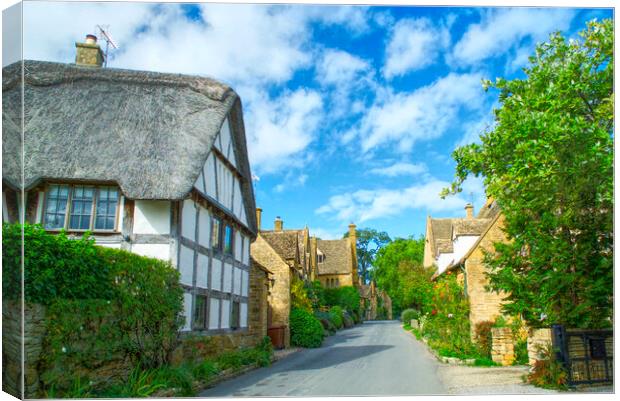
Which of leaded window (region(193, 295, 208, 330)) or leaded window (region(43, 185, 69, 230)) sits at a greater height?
leaded window (region(43, 185, 69, 230))

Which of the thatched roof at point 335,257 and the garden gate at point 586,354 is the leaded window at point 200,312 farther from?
the thatched roof at point 335,257

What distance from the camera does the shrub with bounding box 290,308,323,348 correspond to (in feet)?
70.8

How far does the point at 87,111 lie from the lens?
991 cm

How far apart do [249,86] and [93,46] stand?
2.83m

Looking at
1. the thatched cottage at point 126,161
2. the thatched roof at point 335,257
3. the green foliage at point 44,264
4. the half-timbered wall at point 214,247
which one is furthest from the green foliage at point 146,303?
the thatched roof at point 335,257

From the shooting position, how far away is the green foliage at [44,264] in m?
6.80

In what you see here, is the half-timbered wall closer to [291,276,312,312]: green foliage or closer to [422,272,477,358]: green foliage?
[422,272,477,358]: green foliage

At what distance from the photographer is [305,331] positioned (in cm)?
2181

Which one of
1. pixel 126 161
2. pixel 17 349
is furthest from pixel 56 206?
pixel 17 349

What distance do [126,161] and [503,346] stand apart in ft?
33.9

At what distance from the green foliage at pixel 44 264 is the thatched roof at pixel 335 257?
1442 inches

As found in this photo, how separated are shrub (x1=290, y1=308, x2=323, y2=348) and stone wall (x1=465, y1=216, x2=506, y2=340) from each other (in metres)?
7.47

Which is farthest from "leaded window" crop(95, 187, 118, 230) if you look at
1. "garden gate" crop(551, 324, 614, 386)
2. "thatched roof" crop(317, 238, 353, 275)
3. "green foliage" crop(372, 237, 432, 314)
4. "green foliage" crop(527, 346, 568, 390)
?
"thatched roof" crop(317, 238, 353, 275)

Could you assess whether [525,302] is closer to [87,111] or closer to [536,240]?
[536,240]
